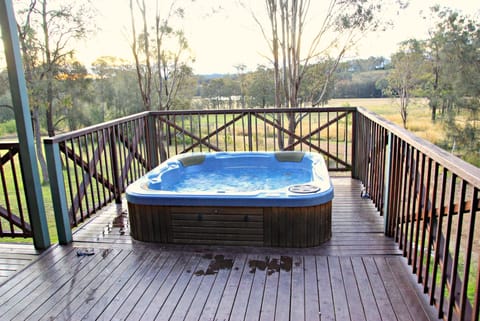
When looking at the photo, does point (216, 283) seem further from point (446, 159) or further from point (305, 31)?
point (305, 31)

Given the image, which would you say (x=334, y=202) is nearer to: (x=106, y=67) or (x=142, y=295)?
(x=142, y=295)

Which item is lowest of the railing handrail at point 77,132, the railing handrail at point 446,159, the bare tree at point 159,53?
the railing handrail at point 446,159

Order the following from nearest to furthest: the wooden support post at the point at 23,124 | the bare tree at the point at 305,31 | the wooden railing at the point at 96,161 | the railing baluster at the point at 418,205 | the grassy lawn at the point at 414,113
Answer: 1. the railing baluster at the point at 418,205
2. the wooden support post at the point at 23,124
3. the wooden railing at the point at 96,161
4. the bare tree at the point at 305,31
5. the grassy lawn at the point at 414,113

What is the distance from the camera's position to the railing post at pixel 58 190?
289cm

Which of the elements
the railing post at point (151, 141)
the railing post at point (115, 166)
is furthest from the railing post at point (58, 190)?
the railing post at point (151, 141)

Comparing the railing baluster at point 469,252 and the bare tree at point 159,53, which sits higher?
the bare tree at point 159,53

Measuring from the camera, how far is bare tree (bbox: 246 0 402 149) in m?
8.98

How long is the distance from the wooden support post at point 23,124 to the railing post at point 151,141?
6.71ft

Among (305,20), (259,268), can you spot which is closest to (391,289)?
(259,268)

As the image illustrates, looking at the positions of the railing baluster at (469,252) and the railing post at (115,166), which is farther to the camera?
the railing post at (115,166)

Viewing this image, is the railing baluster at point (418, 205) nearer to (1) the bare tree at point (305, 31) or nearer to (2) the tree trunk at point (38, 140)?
(1) the bare tree at point (305, 31)

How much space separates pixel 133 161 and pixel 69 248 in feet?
5.47

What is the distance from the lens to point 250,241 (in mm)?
2848

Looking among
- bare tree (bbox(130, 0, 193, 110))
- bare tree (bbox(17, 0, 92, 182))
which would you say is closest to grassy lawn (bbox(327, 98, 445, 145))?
bare tree (bbox(130, 0, 193, 110))
